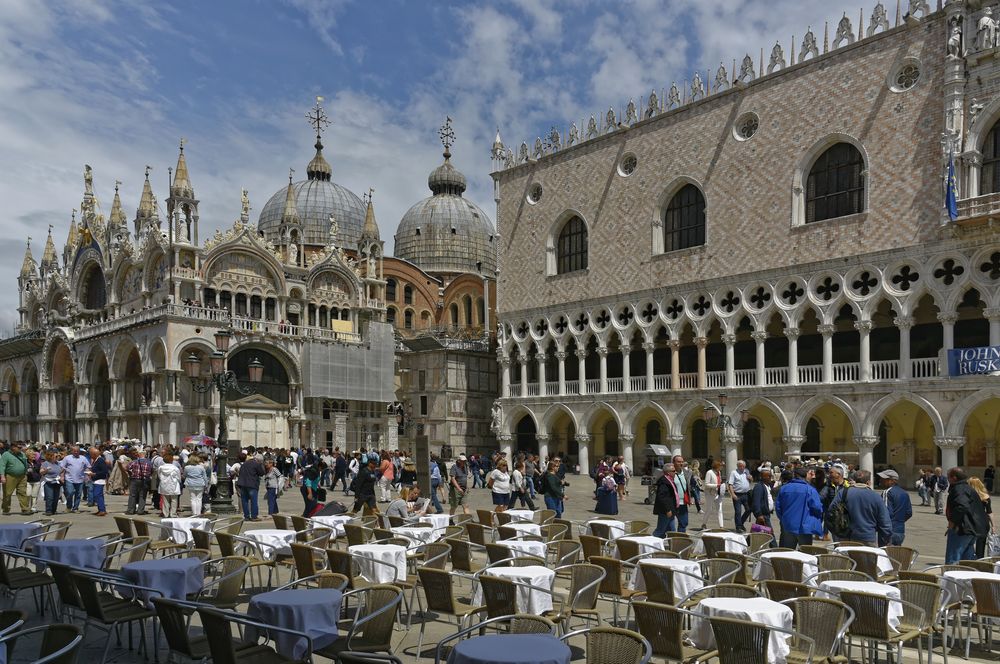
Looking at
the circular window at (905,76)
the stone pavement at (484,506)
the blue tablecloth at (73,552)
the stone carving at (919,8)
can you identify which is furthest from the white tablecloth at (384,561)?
the stone carving at (919,8)

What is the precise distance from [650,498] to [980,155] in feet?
45.3

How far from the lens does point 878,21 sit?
88.4ft

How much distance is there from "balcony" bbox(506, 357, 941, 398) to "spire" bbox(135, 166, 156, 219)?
19.9m

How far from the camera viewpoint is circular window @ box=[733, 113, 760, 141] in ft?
98.5

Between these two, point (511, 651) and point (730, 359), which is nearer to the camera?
point (511, 651)

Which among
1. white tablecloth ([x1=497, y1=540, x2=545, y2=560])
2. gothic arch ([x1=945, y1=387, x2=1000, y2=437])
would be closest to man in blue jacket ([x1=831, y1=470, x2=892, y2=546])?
white tablecloth ([x1=497, y1=540, x2=545, y2=560])

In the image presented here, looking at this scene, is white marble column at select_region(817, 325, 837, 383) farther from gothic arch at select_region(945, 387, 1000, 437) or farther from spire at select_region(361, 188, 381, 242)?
spire at select_region(361, 188, 381, 242)

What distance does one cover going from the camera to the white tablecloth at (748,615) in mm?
5973

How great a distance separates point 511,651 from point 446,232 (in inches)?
2245

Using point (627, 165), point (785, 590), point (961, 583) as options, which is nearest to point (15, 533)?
point (785, 590)

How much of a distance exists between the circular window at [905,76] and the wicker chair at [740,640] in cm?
2474

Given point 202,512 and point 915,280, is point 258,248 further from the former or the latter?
point 915,280

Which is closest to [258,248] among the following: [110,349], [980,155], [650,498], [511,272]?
[110,349]

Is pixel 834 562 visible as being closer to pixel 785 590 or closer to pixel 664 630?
pixel 785 590
